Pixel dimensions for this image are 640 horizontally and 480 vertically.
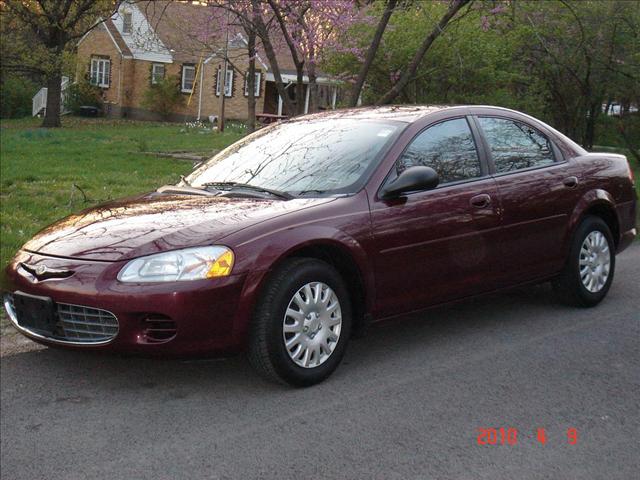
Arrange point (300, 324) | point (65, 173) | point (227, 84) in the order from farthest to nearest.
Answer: point (227, 84)
point (65, 173)
point (300, 324)

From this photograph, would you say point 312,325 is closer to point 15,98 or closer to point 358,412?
point 358,412

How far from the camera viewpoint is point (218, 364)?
503 cm

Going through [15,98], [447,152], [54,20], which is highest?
[54,20]

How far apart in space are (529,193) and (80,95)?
38903 mm

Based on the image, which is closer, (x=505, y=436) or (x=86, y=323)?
(x=505, y=436)

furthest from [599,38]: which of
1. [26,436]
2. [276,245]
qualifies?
[26,436]

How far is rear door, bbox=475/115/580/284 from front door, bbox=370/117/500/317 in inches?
6.0

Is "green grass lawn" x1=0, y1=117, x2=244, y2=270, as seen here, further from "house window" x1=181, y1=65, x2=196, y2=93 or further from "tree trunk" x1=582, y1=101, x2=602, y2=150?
"house window" x1=181, y1=65, x2=196, y2=93

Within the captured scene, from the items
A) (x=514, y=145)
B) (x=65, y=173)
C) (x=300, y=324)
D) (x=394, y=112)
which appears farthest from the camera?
(x=65, y=173)

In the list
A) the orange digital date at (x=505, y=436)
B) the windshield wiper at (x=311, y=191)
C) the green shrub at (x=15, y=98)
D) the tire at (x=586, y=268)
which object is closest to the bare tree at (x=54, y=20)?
the green shrub at (x=15, y=98)

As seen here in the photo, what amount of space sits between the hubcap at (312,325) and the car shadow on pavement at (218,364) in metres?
0.22

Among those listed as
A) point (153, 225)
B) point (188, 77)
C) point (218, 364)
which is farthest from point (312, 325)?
point (188, 77)

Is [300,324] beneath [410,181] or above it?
beneath

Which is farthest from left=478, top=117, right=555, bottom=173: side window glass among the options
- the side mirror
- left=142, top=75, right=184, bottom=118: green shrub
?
left=142, top=75, right=184, bottom=118: green shrub
